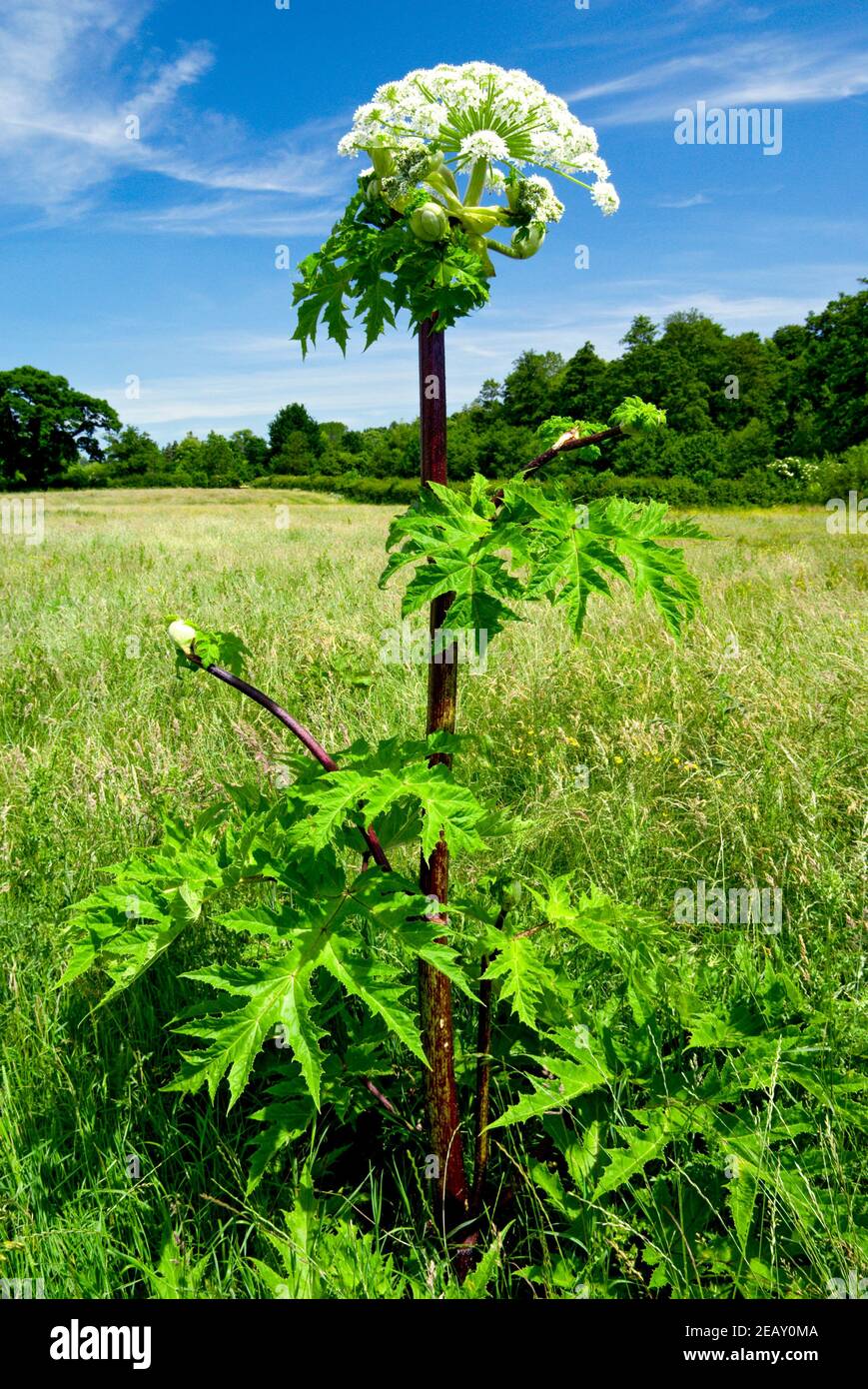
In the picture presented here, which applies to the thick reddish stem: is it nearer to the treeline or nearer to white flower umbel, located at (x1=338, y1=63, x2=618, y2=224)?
white flower umbel, located at (x1=338, y1=63, x2=618, y2=224)

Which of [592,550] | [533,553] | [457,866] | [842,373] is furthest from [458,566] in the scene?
[842,373]

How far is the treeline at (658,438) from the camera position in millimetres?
38531

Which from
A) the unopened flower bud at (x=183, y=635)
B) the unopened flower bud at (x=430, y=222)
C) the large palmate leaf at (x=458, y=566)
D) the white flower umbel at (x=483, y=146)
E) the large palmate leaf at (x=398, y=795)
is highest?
the white flower umbel at (x=483, y=146)

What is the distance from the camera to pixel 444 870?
1754 millimetres

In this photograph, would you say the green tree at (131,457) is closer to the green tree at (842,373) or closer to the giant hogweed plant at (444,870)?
the green tree at (842,373)

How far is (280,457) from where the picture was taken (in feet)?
245

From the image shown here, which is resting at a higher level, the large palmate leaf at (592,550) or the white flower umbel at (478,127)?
the white flower umbel at (478,127)

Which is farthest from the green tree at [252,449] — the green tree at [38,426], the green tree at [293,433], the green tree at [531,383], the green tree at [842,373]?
the green tree at [842,373]

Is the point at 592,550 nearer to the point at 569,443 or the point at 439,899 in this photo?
the point at 569,443

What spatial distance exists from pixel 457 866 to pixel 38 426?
78144mm

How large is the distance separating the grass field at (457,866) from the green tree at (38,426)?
71.7 meters

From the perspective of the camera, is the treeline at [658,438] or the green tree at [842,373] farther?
the green tree at [842,373]
